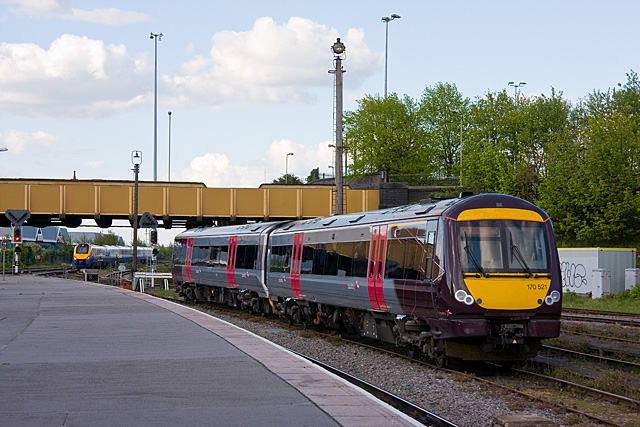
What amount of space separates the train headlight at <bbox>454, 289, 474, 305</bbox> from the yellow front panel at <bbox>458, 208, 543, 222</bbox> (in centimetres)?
127

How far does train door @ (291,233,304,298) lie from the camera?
22.2m

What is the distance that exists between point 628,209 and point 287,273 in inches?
1002

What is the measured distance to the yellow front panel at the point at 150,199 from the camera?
163ft

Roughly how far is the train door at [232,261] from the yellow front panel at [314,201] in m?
20.1

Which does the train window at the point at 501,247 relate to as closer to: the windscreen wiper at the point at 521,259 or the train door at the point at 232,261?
the windscreen wiper at the point at 521,259

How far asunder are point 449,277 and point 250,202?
1451 inches

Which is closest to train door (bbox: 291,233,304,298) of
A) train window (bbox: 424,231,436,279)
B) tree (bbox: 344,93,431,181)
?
train window (bbox: 424,231,436,279)

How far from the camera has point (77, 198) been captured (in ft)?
159

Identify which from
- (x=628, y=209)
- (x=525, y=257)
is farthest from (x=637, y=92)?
(x=525, y=257)

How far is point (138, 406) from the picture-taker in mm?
9102

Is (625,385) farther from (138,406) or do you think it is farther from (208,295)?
(208,295)

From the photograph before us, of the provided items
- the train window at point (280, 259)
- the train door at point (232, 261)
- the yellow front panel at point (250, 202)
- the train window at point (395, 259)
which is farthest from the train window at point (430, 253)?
the yellow front panel at point (250, 202)

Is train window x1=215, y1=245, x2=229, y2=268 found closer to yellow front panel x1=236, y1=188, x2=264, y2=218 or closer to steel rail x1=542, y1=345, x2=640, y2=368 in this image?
steel rail x1=542, y1=345, x2=640, y2=368

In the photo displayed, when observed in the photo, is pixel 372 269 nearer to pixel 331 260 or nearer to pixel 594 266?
pixel 331 260
